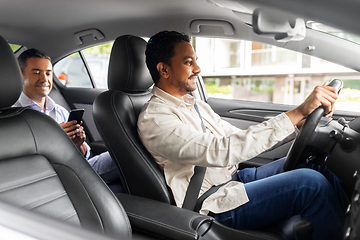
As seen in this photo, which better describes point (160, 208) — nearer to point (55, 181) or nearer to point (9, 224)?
point (55, 181)

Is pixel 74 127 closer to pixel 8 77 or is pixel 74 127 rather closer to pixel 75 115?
pixel 75 115

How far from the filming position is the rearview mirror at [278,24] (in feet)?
2.08

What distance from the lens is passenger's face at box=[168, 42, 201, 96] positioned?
1.70 metres

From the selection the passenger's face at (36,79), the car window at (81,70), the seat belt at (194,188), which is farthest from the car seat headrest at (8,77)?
the car window at (81,70)

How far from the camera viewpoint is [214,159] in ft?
4.48

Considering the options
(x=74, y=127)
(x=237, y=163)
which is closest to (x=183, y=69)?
(x=237, y=163)

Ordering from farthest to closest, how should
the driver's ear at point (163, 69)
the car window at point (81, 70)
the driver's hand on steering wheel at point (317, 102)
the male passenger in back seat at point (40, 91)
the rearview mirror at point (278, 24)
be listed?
the car window at point (81, 70), the male passenger in back seat at point (40, 91), the driver's ear at point (163, 69), the driver's hand on steering wheel at point (317, 102), the rearview mirror at point (278, 24)

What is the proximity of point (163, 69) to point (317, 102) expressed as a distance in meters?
0.75

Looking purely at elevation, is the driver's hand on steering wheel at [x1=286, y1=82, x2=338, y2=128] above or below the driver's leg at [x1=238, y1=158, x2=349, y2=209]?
above

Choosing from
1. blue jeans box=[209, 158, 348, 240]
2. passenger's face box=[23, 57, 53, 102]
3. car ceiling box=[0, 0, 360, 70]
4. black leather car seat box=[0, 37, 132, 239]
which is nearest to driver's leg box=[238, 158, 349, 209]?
blue jeans box=[209, 158, 348, 240]

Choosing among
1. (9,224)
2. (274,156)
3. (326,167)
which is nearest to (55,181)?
(9,224)

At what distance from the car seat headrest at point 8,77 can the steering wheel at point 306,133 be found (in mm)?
1056

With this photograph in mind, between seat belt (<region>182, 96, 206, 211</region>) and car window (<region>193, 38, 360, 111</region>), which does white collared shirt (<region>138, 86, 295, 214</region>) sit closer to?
seat belt (<region>182, 96, 206, 211</region>)

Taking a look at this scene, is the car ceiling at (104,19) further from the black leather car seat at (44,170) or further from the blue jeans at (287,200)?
the black leather car seat at (44,170)
